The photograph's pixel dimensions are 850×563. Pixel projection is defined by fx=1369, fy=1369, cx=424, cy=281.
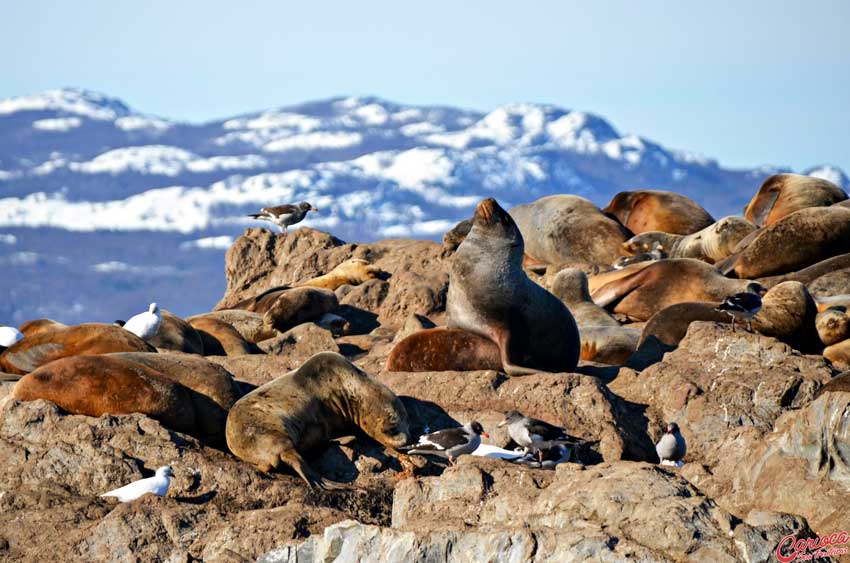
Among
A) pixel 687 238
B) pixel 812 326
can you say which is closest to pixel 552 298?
pixel 812 326

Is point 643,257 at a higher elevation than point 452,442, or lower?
lower

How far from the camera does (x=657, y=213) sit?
71.2ft

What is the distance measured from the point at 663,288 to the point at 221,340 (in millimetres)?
4945

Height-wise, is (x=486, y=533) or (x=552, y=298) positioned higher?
(x=486, y=533)

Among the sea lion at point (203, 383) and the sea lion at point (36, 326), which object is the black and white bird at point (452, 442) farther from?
the sea lion at point (36, 326)

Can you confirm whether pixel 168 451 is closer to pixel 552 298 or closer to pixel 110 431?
pixel 110 431

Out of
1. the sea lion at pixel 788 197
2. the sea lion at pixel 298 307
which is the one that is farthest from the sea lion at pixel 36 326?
the sea lion at pixel 788 197

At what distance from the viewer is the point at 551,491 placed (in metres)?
6.59

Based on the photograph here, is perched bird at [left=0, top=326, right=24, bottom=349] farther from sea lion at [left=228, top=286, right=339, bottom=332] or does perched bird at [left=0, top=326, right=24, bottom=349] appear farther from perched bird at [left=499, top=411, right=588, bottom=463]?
perched bird at [left=499, top=411, right=588, bottom=463]

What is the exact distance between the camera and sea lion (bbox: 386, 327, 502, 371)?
35.4 feet

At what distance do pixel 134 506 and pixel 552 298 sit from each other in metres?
5.00

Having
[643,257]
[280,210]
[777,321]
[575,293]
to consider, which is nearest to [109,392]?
[777,321]

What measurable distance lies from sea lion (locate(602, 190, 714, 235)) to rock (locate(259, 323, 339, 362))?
27.9ft

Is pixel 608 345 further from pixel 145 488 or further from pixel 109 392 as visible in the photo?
pixel 145 488
